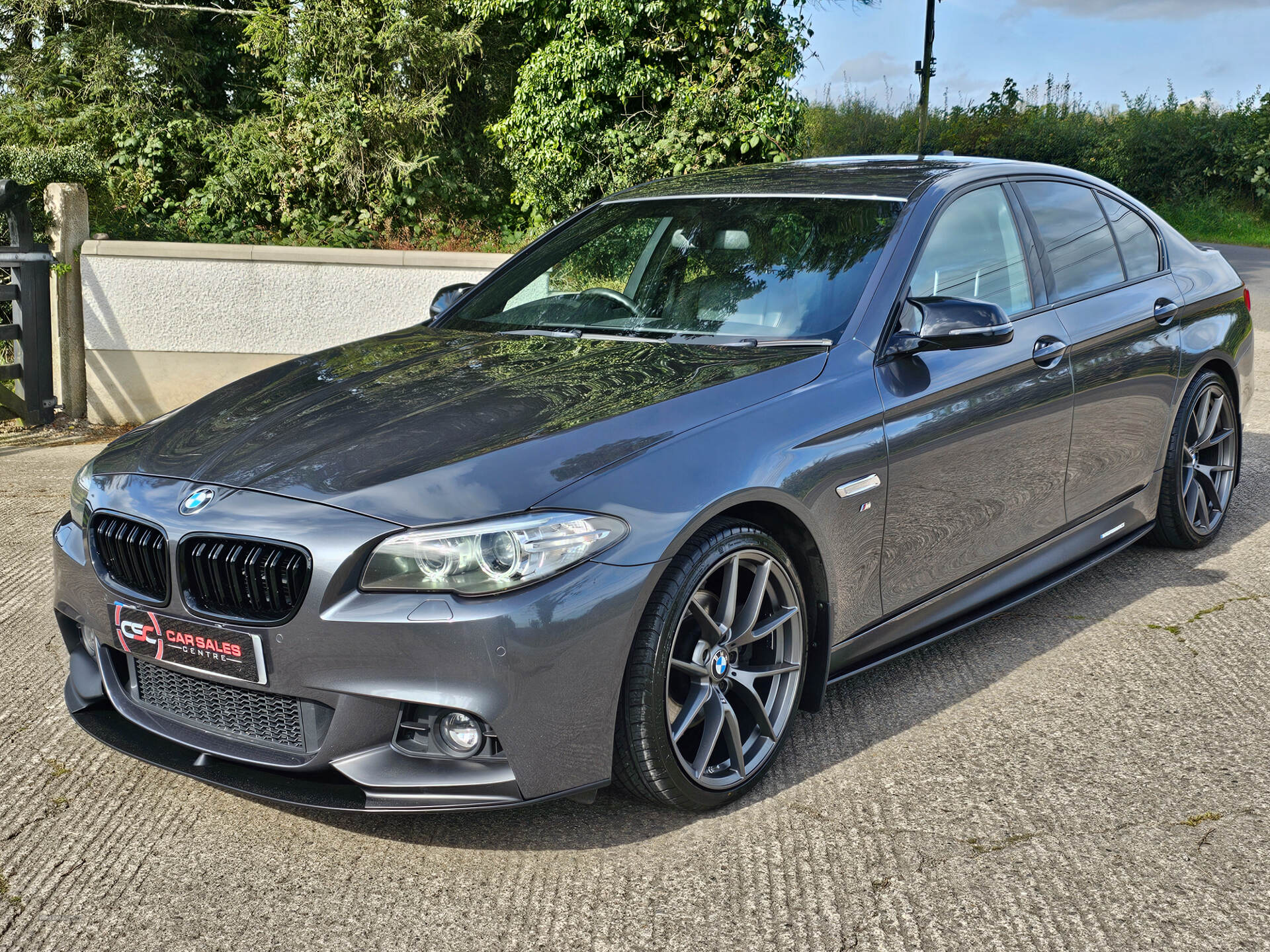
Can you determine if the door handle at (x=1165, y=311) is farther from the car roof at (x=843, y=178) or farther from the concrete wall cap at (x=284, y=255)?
the concrete wall cap at (x=284, y=255)

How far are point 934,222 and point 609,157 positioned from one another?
29.3 ft

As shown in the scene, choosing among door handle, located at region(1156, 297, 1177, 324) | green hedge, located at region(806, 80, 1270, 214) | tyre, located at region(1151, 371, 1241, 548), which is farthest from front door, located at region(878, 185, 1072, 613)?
green hedge, located at region(806, 80, 1270, 214)

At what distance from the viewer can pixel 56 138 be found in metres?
13.4

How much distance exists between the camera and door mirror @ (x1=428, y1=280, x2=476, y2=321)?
464 centimetres

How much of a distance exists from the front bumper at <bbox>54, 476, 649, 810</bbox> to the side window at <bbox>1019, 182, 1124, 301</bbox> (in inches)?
95.5

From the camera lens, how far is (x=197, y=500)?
2.91 m

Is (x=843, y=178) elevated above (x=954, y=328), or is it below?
above

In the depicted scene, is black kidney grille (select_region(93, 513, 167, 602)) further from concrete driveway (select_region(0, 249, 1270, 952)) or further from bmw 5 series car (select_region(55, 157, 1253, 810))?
concrete driveway (select_region(0, 249, 1270, 952))

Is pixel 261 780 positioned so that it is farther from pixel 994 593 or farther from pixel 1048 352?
pixel 1048 352

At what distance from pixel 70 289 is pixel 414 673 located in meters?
7.08

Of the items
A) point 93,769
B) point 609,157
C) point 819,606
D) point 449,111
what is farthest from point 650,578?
point 449,111

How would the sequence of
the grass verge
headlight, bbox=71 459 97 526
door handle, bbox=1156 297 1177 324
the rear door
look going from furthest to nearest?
the grass verge
door handle, bbox=1156 297 1177 324
the rear door
headlight, bbox=71 459 97 526

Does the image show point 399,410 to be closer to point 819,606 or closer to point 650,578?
point 650,578

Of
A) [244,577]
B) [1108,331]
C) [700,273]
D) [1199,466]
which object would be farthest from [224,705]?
[1199,466]
